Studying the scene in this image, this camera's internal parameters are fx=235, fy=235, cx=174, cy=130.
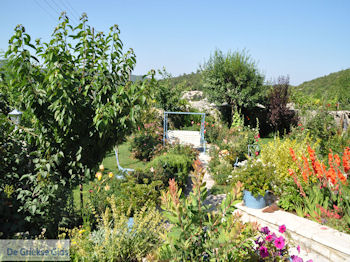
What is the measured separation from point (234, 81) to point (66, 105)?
1038 cm

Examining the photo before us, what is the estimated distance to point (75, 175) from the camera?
2.60 m

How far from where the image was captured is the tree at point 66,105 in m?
2.19

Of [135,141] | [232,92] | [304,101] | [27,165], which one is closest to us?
[27,165]

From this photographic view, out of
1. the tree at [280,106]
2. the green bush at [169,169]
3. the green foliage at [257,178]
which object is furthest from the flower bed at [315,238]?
the tree at [280,106]

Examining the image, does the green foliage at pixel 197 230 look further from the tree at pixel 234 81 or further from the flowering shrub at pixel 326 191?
the tree at pixel 234 81

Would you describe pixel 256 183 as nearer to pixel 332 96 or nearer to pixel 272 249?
pixel 272 249

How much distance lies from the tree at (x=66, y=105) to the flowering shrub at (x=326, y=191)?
2473 mm

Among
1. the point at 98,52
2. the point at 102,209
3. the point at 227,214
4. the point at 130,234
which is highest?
the point at 98,52

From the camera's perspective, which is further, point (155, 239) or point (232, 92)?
point (232, 92)

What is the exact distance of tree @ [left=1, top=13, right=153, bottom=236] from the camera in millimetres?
2186

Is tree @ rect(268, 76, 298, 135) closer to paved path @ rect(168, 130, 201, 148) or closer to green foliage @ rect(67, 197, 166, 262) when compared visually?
paved path @ rect(168, 130, 201, 148)

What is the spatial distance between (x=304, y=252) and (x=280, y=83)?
10.3 metres

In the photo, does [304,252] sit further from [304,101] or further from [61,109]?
[304,101]

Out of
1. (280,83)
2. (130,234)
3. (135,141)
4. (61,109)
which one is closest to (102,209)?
(130,234)
